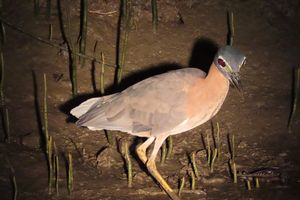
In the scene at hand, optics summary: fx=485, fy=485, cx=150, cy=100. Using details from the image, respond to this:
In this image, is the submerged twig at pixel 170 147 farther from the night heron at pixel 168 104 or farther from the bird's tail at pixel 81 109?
the bird's tail at pixel 81 109

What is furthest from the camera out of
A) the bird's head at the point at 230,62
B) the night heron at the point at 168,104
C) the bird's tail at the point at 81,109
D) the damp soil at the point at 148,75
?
the bird's tail at the point at 81,109

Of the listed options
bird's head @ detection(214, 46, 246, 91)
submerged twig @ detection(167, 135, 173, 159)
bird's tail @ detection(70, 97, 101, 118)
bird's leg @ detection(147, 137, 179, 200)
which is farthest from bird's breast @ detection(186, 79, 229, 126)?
bird's tail @ detection(70, 97, 101, 118)

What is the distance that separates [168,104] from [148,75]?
1.79 metres

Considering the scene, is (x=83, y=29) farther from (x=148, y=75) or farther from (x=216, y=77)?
(x=216, y=77)

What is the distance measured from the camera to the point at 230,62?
3.68 m

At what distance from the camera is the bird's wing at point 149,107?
380 centimetres

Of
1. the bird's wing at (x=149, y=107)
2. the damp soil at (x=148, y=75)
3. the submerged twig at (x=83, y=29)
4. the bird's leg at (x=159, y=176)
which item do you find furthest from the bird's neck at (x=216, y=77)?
the submerged twig at (x=83, y=29)

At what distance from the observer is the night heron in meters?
3.76

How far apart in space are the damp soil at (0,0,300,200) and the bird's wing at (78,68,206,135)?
0.46m

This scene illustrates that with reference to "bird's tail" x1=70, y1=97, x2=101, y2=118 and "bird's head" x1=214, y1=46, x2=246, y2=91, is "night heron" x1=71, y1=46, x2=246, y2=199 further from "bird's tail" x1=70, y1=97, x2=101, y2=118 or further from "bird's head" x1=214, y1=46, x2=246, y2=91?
"bird's tail" x1=70, y1=97, x2=101, y2=118

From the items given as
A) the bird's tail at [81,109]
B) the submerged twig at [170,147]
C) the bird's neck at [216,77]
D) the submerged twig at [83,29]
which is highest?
the submerged twig at [83,29]

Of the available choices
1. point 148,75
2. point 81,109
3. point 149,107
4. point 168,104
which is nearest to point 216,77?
point 168,104

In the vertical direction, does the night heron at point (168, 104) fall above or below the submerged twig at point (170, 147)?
above

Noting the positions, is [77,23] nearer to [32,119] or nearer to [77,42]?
[77,42]
